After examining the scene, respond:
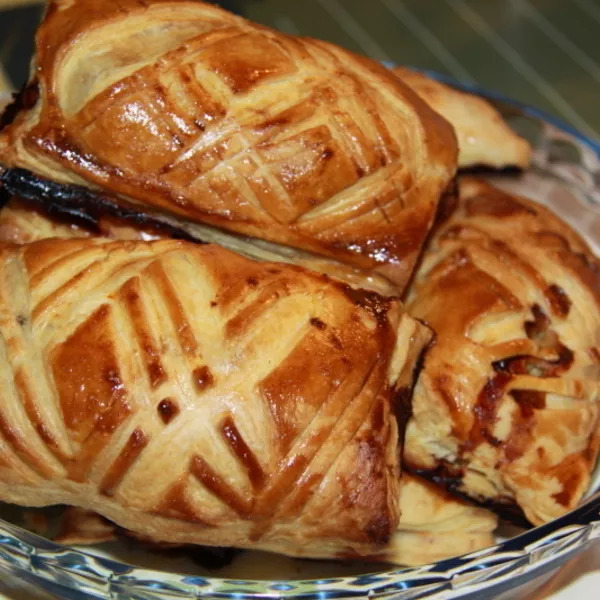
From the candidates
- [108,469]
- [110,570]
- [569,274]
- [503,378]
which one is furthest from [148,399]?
[569,274]

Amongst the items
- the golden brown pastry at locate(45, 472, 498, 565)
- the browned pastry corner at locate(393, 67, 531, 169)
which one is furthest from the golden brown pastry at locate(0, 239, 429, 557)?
the browned pastry corner at locate(393, 67, 531, 169)

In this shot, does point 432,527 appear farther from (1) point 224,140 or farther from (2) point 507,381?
(1) point 224,140

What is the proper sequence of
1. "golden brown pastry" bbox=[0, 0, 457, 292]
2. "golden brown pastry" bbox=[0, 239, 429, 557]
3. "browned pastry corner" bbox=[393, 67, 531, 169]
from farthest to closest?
"browned pastry corner" bbox=[393, 67, 531, 169] < "golden brown pastry" bbox=[0, 0, 457, 292] < "golden brown pastry" bbox=[0, 239, 429, 557]

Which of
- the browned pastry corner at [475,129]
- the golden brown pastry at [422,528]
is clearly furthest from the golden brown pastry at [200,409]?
the browned pastry corner at [475,129]

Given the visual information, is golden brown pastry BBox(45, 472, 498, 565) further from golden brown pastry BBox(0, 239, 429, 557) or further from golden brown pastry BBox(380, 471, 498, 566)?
golden brown pastry BBox(0, 239, 429, 557)

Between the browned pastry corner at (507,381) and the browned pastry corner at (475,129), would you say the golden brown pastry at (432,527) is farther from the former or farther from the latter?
the browned pastry corner at (475,129)

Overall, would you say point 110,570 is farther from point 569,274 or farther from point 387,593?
point 569,274
